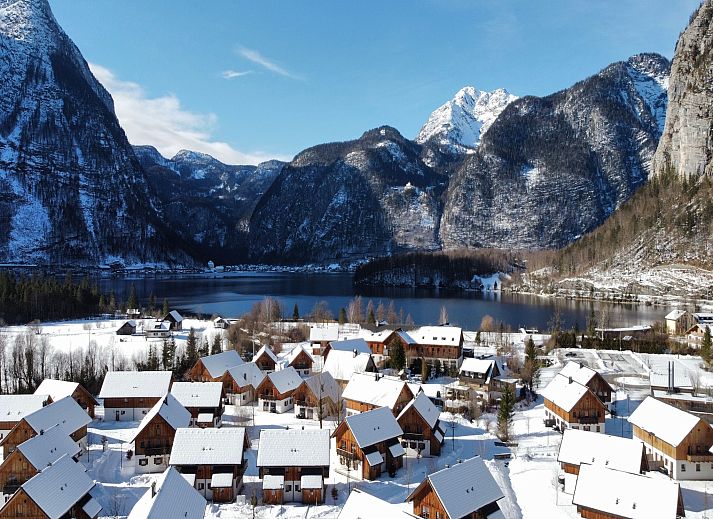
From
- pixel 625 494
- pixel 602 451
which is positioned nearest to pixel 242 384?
pixel 602 451

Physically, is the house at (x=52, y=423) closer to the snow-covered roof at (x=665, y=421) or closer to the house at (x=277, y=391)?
the house at (x=277, y=391)

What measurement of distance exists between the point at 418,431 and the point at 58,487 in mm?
21790

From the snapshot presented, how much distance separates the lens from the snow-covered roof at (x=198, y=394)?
40.6 metres

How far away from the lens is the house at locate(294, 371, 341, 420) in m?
43.4

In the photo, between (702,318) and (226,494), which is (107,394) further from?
(702,318)

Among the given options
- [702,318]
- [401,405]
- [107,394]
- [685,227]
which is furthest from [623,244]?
[107,394]

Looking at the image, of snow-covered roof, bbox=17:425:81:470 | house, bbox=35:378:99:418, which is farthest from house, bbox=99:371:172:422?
snow-covered roof, bbox=17:425:81:470

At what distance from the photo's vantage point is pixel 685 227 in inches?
5531

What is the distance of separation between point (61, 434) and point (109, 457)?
402cm

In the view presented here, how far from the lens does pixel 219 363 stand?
50.0m

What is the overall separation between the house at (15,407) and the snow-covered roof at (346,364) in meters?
24.4

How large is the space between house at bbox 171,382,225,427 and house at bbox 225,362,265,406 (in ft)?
17.2

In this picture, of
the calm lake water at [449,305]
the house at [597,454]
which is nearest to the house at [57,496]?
the house at [597,454]

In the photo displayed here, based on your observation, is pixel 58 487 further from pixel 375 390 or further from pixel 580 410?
pixel 580 410
